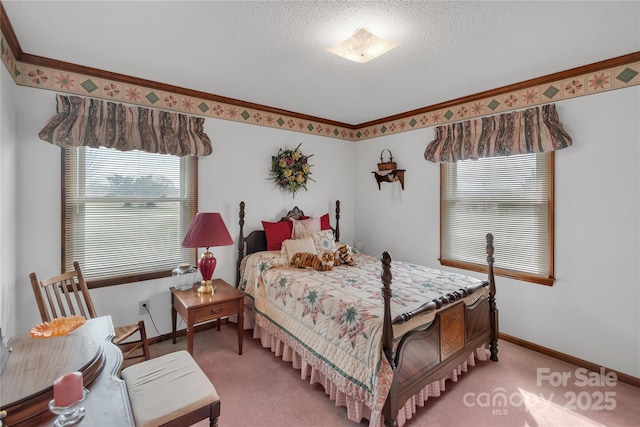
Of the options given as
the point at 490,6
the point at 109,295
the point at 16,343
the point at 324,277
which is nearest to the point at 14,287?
the point at 109,295

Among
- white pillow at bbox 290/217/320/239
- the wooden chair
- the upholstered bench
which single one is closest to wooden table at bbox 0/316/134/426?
the upholstered bench

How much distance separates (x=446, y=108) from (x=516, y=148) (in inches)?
37.9

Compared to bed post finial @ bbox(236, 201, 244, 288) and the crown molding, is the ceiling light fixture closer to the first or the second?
the crown molding

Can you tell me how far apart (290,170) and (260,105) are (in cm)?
85

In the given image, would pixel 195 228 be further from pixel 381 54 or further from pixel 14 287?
pixel 381 54

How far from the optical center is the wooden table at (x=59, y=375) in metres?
1.01

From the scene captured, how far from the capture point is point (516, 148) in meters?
2.92

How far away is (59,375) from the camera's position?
116 centimetres

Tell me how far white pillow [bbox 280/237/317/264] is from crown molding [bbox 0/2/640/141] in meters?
1.53

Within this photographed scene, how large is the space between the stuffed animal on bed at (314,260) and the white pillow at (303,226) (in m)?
0.51

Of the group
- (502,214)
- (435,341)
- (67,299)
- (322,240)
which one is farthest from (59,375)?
(502,214)

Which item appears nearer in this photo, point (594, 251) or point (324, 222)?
point (594, 251)

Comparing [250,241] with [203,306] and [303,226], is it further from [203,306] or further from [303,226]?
[203,306]

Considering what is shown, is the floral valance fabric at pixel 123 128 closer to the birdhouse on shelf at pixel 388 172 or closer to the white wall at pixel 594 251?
the birdhouse on shelf at pixel 388 172
